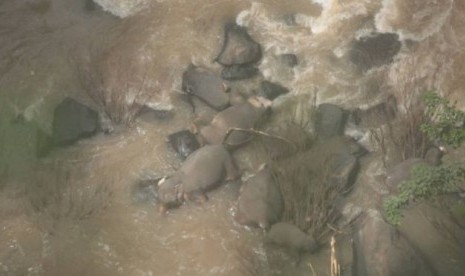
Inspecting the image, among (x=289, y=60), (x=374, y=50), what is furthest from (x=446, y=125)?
(x=289, y=60)

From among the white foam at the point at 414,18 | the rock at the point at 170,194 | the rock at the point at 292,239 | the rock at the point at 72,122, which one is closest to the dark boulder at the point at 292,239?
the rock at the point at 292,239

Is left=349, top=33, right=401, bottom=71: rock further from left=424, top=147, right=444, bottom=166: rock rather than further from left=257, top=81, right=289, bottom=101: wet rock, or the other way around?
left=424, top=147, right=444, bottom=166: rock

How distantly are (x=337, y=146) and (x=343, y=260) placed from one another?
1.20 metres

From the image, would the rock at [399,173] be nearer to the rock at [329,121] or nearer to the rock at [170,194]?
the rock at [329,121]

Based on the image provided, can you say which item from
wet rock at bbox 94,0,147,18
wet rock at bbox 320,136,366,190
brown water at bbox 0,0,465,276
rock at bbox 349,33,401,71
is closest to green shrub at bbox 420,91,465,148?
wet rock at bbox 320,136,366,190

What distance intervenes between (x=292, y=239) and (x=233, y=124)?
4.56 ft

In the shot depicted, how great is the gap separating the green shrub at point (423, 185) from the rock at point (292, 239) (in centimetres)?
74

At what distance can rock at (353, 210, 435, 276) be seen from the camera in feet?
13.4

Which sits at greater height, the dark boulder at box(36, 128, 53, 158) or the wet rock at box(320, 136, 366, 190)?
the wet rock at box(320, 136, 366, 190)

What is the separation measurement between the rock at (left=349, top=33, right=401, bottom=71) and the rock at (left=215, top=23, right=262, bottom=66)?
109cm

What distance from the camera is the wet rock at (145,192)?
493 cm

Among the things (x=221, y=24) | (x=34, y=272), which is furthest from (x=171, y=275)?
(x=221, y=24)

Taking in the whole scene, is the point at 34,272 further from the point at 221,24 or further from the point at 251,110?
the point at 221,24

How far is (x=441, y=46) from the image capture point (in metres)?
5.79
